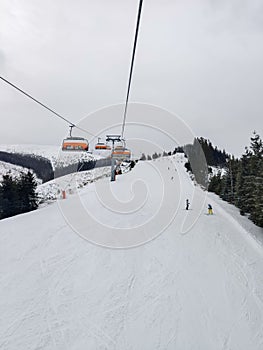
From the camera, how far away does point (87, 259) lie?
8.34m

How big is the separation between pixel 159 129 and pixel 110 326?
→ 6.64m

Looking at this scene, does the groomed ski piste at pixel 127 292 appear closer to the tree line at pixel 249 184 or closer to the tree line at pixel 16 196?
the tree line at pixel 249 184

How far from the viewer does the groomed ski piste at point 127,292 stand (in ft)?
16.2

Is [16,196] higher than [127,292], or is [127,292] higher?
[127,292]

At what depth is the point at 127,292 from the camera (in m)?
6.48

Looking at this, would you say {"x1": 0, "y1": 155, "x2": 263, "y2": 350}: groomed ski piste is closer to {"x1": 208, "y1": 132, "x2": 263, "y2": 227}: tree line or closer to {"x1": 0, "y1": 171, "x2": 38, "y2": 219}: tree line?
{"x1": 208, "y1": 132, "x2": 263, "y2": 227}: tree line

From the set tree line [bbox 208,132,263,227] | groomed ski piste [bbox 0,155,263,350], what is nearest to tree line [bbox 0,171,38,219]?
groomed ski piste [bbox 0,155,263,350]

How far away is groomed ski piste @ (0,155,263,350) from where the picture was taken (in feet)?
16.2

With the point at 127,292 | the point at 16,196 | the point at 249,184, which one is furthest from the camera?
the point at 16,196

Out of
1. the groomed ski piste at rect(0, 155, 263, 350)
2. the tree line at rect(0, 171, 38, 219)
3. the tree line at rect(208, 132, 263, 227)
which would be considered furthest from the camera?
the tree line at rect(0, 171, 38, 219)

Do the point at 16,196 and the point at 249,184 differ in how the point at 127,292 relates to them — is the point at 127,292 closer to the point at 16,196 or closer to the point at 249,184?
the point at 249,184

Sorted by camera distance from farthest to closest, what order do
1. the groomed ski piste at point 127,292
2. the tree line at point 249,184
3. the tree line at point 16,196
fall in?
the tree line at point 16,196 → the tree line at point 249,184 → the groomed ski piste at point 127,292

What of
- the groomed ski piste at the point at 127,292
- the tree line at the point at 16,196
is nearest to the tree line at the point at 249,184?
the groomed ski piste at the point at 127,292

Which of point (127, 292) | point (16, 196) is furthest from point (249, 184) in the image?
point (16, 196)
